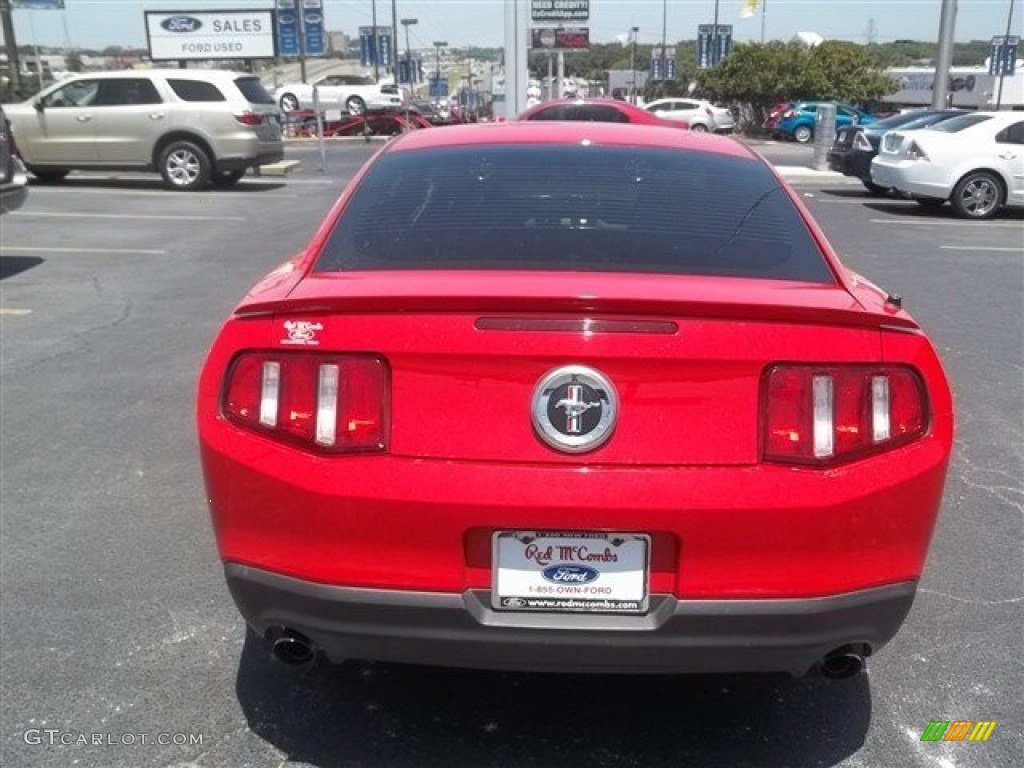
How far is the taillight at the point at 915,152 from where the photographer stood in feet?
48.7

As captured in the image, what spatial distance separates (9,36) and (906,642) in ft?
131

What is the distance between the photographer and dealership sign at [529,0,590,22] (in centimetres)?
3447

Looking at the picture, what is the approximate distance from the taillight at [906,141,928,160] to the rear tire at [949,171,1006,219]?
0.63 meters

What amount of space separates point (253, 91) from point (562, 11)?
1991 cm

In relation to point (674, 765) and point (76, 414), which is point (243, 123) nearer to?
point (76, 414)

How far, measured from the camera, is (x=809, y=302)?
2.48 metres

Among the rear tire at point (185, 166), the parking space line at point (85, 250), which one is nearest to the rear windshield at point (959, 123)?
the parking space line at point (85, 250)

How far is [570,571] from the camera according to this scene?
239 centimetres

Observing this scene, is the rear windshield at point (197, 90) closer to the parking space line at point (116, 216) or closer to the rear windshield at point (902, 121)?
the parking space line at point (116, 216)

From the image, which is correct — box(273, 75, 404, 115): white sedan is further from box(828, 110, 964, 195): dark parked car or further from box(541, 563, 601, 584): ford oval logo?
box(541, 563, 601, 584): ford oval logo

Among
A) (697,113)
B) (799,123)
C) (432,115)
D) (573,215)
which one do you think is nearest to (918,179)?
(573,215)

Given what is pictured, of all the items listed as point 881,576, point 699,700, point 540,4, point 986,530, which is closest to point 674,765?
point 699,700

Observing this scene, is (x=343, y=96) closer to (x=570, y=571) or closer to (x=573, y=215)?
(x=573, y=215)

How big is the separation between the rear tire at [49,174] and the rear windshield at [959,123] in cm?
1411
